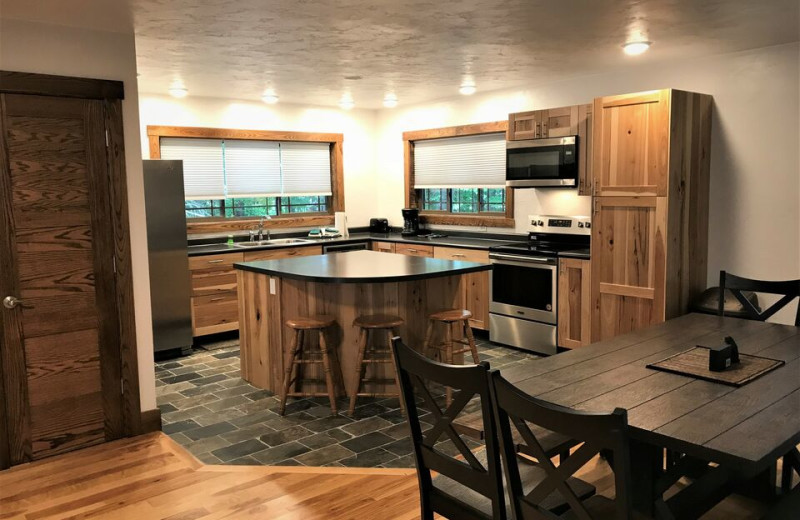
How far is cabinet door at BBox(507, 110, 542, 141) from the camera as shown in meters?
5.73

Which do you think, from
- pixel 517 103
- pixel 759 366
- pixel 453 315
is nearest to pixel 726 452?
pixel 759 366

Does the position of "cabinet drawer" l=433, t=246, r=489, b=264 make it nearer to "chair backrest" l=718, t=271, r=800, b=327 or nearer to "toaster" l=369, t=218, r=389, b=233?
"toaster" l=369, t=218, r=389, b=233

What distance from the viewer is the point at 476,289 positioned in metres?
6.14

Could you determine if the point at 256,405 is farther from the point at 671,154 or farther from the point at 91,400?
the point at 671,154

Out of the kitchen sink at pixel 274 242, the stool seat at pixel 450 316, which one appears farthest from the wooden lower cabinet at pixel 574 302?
the kitchen sink at pixel 274 242

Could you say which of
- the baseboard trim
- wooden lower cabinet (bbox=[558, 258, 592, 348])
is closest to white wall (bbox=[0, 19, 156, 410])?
the baseboard trim

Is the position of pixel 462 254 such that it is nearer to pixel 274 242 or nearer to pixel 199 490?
pixel 274 242

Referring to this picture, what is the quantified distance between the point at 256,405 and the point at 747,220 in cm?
377

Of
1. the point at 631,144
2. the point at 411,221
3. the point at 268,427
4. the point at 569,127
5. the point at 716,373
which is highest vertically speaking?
the point at 569,127

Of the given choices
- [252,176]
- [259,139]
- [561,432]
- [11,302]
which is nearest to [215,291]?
[252,176]

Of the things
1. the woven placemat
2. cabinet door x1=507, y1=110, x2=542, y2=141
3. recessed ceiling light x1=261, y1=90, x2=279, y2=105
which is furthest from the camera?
recessed ceiling light x1=261, y1=90, x2=279, y2=105

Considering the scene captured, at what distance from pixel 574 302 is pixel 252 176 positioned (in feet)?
12.2

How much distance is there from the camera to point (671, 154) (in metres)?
4.53

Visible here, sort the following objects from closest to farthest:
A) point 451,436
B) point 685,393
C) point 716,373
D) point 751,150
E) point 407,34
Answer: point 451,436, point 685,393, point 716,373, point 407,34, point 751,150
